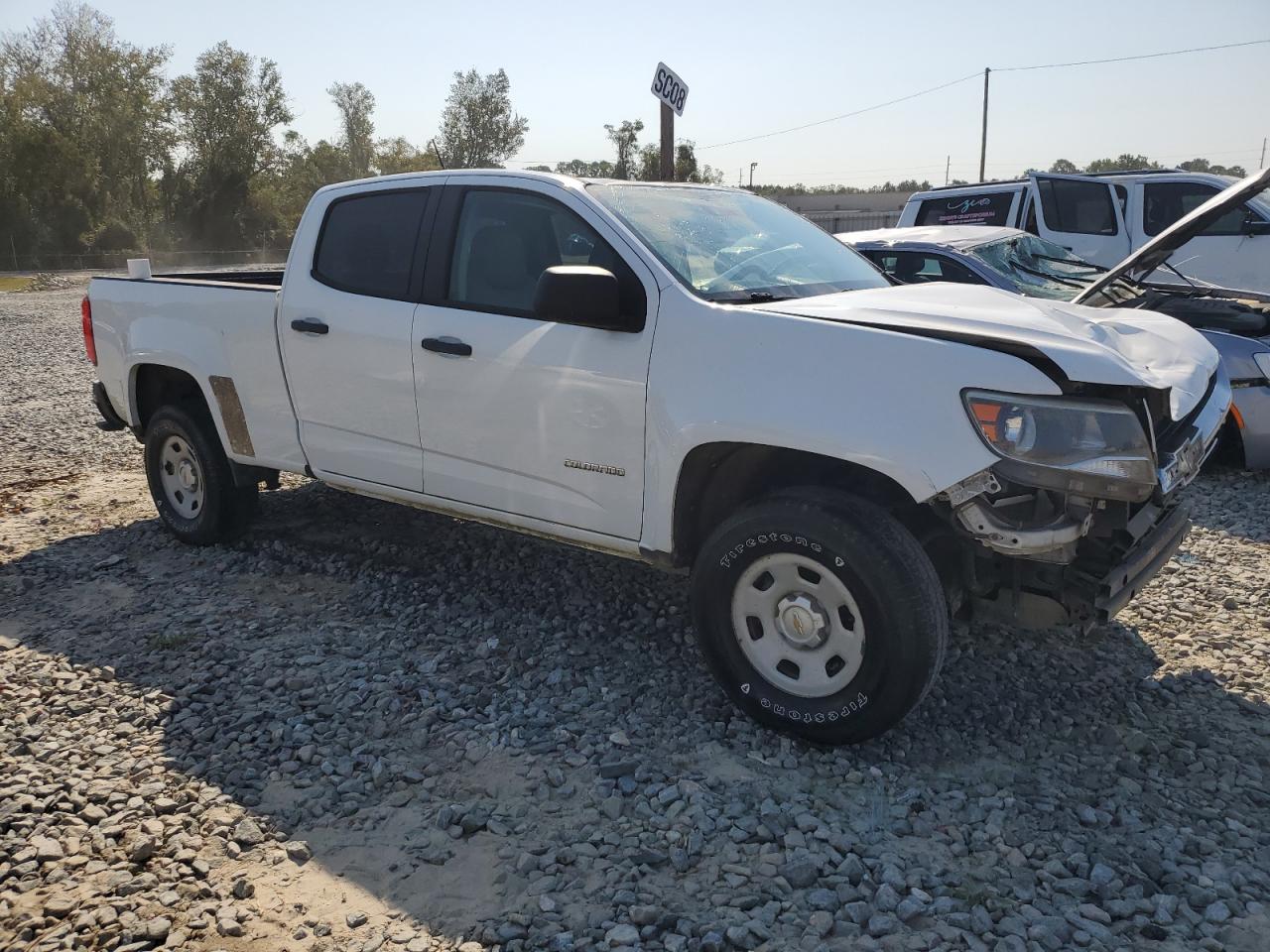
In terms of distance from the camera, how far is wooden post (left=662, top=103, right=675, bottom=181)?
Answer: 9252 millimetres

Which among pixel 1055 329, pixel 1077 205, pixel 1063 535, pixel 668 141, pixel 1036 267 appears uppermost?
pixel 668 141

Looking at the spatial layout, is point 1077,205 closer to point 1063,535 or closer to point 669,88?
point 669,88

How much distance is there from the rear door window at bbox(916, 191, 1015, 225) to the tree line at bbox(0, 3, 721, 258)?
1274 inches

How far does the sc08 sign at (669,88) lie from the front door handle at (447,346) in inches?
225

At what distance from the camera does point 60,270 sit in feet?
129

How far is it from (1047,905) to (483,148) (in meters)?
67.0

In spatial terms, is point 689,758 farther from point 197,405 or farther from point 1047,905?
point 197,405

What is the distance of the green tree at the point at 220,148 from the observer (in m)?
53.9

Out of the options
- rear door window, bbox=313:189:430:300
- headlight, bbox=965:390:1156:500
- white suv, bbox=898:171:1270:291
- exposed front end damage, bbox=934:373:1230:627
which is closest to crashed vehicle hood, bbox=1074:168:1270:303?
exposed front end damage, bbox=934:373:1230:627

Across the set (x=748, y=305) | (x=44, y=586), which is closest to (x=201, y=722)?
(x=44, y=586)

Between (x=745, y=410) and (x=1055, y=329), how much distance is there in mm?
1033

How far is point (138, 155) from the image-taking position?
51438 mm

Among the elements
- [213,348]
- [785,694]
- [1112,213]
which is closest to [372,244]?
[213,348]

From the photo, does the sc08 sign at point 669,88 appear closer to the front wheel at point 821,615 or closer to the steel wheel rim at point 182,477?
the steel wheel rim at point 182,477
